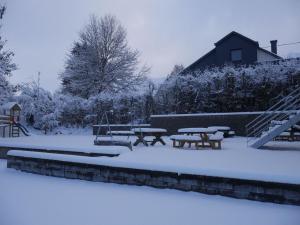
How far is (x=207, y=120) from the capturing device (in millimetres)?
13648

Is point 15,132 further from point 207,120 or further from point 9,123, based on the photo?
point 207,120

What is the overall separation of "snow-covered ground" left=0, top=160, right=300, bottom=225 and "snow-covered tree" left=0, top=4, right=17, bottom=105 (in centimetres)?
1557

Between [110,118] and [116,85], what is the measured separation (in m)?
8.28

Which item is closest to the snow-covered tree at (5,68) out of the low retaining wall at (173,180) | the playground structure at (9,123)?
the playground structure at (9,123)

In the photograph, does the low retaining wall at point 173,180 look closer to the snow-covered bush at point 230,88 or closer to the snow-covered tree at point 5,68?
the snow-covered bush at point 230,88

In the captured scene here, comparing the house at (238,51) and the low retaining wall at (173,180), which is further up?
the house at (238,51)

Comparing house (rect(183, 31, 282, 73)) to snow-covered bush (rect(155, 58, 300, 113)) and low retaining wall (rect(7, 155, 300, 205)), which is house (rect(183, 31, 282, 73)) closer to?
snow-covered bush (rect(155, 58, 300, 113))

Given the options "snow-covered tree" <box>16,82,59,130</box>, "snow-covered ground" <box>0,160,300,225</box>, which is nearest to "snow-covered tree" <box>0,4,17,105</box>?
"snow-covered tree" <box>16,82,59,130</box>

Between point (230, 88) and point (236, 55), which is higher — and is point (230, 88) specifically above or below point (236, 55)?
below

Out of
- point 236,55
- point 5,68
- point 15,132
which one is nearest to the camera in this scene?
point 15,132

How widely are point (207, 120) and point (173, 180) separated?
8538 mm

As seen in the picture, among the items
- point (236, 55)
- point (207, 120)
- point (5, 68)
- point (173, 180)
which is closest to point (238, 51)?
point (236, 55)

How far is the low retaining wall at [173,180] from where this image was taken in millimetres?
4562

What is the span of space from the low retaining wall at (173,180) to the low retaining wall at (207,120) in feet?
27.1
